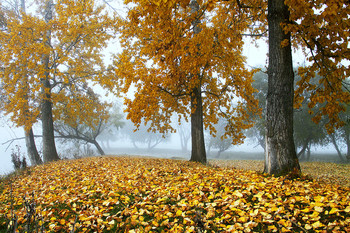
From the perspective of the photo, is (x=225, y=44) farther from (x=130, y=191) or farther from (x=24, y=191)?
(x=24, y=191)

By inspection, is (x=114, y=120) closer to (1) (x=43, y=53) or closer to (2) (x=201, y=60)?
(1) (x=43, y=53)

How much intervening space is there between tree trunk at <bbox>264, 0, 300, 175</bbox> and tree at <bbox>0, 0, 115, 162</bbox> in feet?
26.5

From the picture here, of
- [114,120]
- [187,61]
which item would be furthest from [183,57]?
[114,120]

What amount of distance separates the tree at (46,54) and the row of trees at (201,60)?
5 cm

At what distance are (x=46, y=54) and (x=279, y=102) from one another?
10400 millimetres

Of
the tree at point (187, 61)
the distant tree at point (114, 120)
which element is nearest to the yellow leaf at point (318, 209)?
Answer: the tree at point (187, 61)

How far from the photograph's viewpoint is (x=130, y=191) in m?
4.06

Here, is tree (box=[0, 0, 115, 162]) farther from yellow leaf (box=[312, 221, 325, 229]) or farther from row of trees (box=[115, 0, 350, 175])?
yellow leaf (box=[312, 221, 325, 229])

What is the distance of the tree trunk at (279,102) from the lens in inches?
193

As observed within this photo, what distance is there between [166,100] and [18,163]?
6658 mm

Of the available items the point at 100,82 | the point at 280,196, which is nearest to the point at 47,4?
the point at 100,82

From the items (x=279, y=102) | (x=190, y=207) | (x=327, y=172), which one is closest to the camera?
(x=190, y=207)

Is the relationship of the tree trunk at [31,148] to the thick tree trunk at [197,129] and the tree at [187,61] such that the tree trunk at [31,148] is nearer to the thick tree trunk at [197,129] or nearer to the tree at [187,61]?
the tree at [187,61]

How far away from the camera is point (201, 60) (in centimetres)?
657
